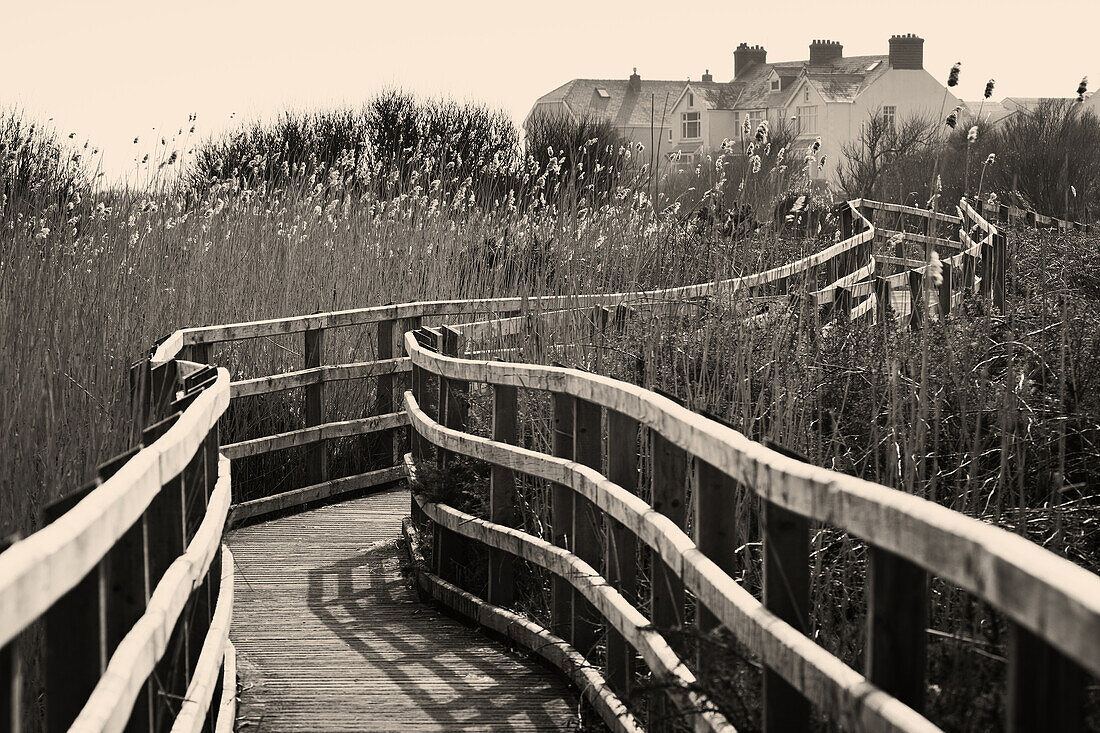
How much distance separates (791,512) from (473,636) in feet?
10.6

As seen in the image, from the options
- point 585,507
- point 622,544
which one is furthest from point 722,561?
point 585,507

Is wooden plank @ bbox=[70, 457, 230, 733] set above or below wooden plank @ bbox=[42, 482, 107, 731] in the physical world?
below

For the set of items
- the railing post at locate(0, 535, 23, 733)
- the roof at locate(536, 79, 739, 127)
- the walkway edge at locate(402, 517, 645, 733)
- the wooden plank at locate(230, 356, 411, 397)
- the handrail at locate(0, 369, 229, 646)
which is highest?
the roof at locate(536, 79, 739, 127)

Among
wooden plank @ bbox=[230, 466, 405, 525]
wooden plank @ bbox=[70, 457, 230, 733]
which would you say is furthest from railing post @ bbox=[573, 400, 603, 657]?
wooden plank @ bbox=[230, 466, 405, 525]

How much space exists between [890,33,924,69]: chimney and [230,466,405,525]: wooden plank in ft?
236

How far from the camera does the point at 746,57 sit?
8856cm

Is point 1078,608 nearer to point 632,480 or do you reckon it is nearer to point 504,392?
point 632,480

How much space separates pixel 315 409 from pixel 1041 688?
7868 mm

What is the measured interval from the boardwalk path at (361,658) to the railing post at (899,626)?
2.52 m

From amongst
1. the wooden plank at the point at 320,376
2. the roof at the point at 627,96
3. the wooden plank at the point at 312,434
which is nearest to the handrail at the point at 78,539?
the wooden plank at the point at 312,434

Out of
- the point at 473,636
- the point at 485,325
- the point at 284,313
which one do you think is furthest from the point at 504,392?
the point at 284,313

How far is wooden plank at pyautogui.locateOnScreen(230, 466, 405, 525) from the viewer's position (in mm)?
8312

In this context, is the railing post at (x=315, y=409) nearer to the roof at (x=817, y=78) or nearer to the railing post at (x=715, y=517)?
the railing post at (x=715, y=517)

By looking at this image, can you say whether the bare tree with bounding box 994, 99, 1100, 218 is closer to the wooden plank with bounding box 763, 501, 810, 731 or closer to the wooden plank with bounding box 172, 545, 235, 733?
the wooden plank with bounding box 172, 545, 235, 733
